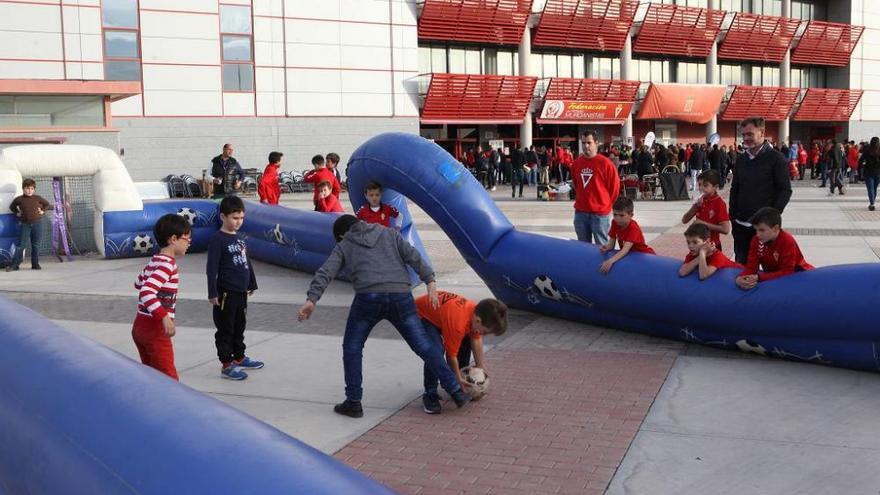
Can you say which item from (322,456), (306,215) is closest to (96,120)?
(306,215)

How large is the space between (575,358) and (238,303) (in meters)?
2.95

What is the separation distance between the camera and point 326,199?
1350 centimetres

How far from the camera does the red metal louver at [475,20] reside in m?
35.3

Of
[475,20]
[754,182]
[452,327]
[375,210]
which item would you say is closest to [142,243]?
[375,210]

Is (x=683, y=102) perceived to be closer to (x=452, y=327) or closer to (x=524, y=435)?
(x=452, y=327)

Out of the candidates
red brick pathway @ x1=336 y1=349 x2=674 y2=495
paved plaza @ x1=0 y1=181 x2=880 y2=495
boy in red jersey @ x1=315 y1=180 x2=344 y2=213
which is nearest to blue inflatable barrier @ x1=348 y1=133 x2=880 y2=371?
paved plaza @ x1=0 y1=181 x2=880 y2=495

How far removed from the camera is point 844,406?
6203 mm

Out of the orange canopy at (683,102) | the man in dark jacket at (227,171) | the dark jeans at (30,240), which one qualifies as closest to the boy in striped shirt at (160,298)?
the dark jeans at (30,240)

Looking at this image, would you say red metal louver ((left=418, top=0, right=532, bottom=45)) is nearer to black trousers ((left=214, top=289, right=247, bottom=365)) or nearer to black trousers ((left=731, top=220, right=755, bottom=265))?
black trousers ((left=731, top=220, right=755, bottom=265))

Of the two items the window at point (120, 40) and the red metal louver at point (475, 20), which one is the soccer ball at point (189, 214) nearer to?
the window at point (120, 40)

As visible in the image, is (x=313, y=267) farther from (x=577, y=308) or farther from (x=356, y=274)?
(x=356, y=274)

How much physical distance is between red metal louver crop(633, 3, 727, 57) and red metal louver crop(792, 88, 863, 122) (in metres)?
8.52

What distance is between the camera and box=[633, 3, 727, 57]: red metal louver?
41.8 m

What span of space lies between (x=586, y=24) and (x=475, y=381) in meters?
35.7
